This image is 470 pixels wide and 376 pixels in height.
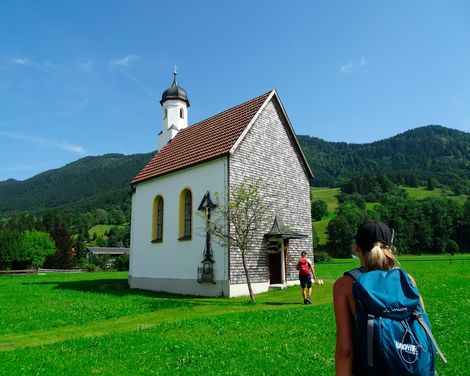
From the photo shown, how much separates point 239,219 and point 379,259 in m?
15.4

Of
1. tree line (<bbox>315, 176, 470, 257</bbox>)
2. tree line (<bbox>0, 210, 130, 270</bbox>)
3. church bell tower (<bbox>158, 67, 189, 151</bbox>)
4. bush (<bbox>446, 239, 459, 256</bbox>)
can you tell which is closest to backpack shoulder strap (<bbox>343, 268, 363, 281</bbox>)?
church bell tower (<bbox>158, 67, 189, 151</bbox>)

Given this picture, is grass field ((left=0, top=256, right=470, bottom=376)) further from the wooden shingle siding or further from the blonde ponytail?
the blonde ponytail

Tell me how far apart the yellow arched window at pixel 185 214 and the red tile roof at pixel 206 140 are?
5.68 feet

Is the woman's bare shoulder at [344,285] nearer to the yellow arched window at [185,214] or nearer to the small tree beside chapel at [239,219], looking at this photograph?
the small tree beside chapel at [239,219]

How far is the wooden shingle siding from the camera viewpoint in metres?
21.0

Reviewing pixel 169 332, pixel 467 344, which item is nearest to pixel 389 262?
pixel 467 344

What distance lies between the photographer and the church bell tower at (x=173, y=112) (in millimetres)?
31484

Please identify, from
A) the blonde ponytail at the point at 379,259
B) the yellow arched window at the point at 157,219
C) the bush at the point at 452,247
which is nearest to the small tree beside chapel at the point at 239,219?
the yellow arched window at the point at 157,219

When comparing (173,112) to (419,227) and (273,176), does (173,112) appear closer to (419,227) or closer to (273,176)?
(273,176)

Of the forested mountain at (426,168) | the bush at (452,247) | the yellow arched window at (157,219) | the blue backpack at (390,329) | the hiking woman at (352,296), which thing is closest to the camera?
the blue backpack at (390,329)

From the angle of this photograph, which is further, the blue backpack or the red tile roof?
the red tile roof

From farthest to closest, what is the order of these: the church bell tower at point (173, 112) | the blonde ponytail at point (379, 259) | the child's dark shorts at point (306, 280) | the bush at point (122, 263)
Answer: the bush at point (122, 263) → the church bell tower at point (173, 112) → the child's dark shorts at point (306, 280) → the blonde ponytail at point (379, 259)

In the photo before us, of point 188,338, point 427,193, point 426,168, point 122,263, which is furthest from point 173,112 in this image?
point 426,168

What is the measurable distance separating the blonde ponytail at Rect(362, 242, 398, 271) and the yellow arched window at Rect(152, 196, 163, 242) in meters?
23.1
